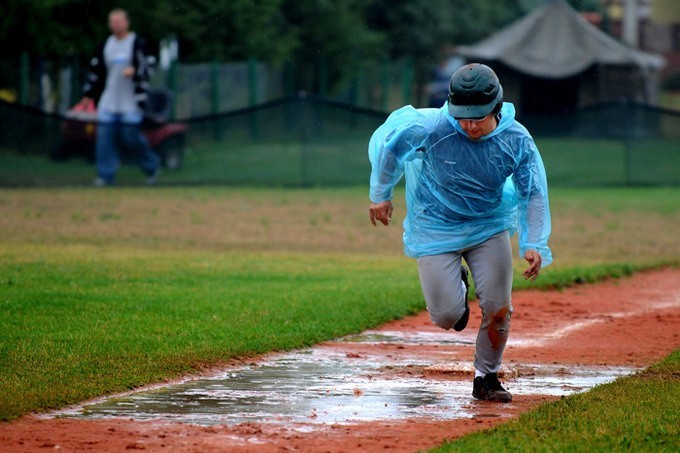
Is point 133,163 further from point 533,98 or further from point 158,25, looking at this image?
point 533,98

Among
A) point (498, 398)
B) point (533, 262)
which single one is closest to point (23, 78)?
point (533, 262)

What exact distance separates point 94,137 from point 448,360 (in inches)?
556

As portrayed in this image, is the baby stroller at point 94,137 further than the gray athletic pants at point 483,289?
Yes

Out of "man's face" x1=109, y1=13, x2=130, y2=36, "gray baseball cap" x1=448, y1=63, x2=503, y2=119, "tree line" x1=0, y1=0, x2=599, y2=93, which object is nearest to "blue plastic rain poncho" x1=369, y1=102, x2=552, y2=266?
"gray baseball cap" x1=448, y1=63, x2=503, y2=119

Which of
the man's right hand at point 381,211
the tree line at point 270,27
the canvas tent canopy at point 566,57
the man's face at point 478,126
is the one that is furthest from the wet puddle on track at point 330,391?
the canvas tent canopy at point 566,57

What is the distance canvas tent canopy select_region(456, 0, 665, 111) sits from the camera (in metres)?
37.6

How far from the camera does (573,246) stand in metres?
16.0

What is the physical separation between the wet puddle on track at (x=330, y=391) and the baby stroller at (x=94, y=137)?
13733 mm

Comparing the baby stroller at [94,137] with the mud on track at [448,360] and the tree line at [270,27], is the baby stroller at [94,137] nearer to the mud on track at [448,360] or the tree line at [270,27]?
the tree line at [270,27]

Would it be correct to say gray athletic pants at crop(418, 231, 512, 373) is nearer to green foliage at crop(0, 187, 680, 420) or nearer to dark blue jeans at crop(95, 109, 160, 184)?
green foliage at crop(0, 187, 680, 420)

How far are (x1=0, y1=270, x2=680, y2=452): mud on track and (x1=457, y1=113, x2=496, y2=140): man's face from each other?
140 cm

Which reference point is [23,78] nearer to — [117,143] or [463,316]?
[117,143]

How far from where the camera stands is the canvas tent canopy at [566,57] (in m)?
37.6

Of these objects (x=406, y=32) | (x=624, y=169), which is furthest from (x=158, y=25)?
(x=406, y=32)
